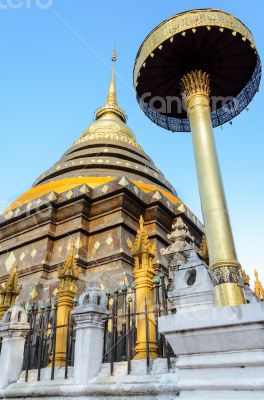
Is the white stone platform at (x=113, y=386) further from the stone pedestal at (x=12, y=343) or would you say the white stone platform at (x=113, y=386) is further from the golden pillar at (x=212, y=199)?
the golden pillar at (x=212, y=199)

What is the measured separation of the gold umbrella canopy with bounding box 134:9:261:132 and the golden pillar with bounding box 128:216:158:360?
430 centimetres

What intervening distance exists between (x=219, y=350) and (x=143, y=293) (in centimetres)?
207

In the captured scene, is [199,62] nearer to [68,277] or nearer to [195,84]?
[195,84]

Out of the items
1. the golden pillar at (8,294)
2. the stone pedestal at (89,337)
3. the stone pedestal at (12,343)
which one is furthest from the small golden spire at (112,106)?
the stone pedestal at (89,337)

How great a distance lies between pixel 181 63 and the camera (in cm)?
809

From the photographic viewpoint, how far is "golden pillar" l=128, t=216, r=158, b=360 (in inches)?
196

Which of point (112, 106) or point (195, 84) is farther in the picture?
point (112, 106)

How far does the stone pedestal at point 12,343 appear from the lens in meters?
5.70

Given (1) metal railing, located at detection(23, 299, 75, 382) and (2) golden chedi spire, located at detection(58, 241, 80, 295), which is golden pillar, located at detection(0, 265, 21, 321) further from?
(2) golden chedi spire, located at detection(58, 241, 80, 295)

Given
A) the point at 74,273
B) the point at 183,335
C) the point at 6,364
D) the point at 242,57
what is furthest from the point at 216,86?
the point at 6,364

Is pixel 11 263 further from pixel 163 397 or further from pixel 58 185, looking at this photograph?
pixel 163 397

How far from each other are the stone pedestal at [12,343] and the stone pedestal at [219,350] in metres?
3.26

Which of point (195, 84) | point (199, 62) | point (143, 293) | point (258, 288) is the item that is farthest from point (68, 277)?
point (258, 288)

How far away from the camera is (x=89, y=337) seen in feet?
16.1
